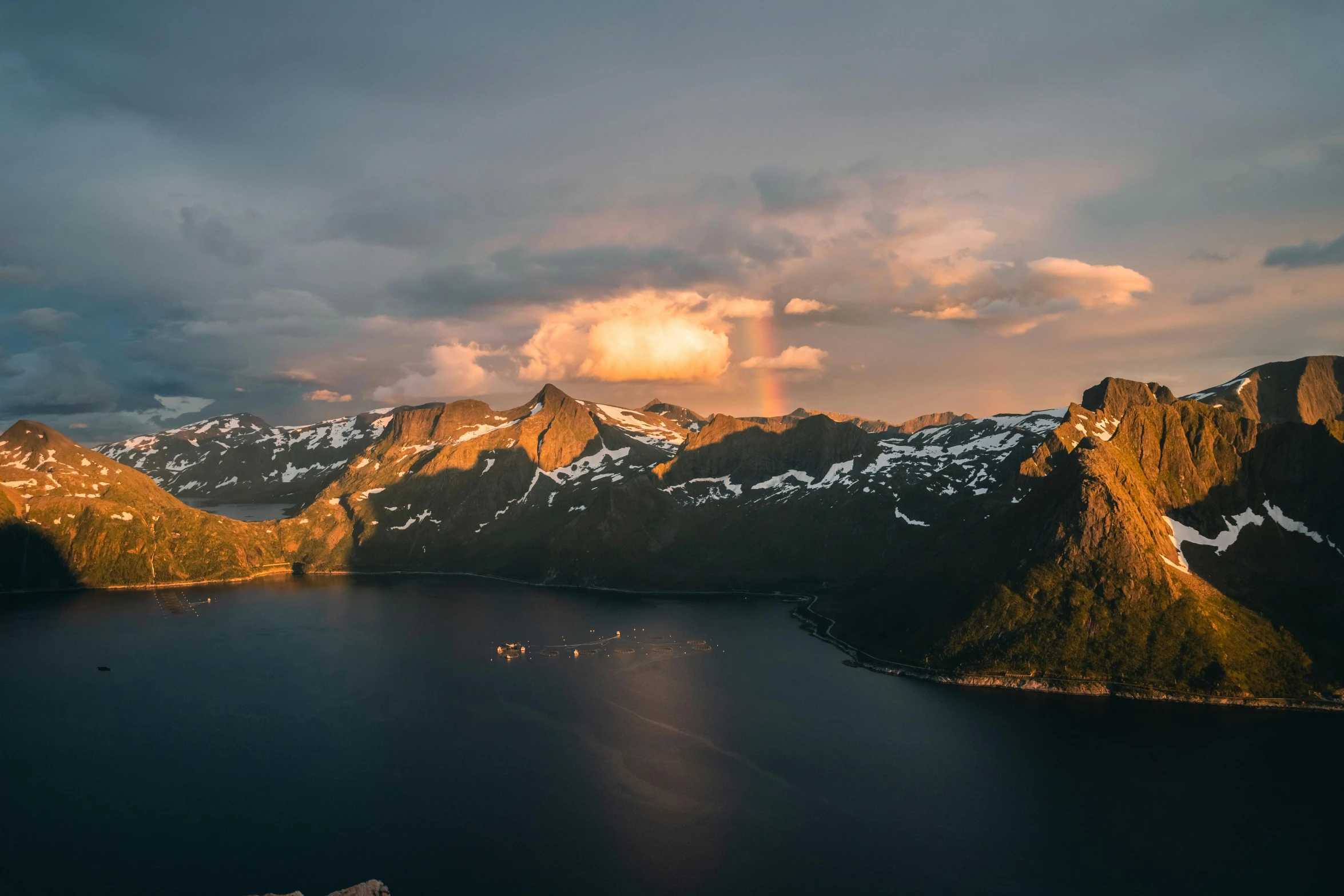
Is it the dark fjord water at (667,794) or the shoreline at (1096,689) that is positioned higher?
the shoreline at (1096,689)

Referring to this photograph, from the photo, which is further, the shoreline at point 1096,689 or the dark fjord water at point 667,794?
the shoreline at point 1096,689

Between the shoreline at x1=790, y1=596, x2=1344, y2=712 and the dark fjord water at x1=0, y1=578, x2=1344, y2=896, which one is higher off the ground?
the shoreline at x1=790, y1=596, x2=1344, y2=712

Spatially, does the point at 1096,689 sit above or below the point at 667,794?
above

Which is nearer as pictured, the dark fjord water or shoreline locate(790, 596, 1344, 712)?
the dark fjord water

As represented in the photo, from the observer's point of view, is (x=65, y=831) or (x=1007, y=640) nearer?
(x=65, y=831)

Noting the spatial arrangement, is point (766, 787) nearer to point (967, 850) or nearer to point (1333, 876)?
point (967, 850)

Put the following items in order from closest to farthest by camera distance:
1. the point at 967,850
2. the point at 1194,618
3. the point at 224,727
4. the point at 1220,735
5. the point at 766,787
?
1. the point at 967,850
2. the point at 766,787
3. the point at 1220,735
4. the point at 224,727
5. the point at 1194,618

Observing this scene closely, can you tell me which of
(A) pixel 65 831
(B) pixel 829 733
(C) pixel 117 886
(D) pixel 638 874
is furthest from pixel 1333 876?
(A) pixel 65 831

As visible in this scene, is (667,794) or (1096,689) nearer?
(667,794)
